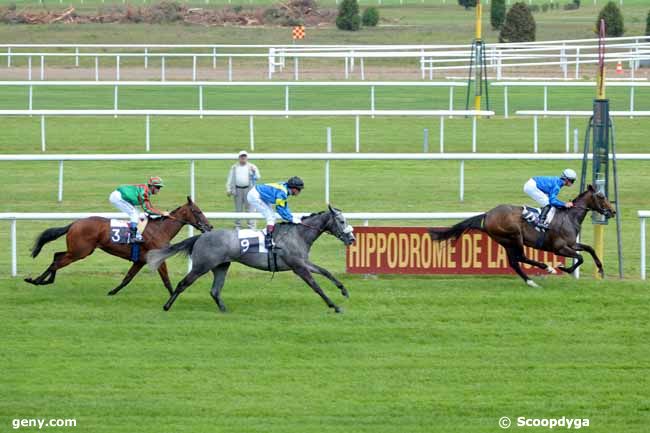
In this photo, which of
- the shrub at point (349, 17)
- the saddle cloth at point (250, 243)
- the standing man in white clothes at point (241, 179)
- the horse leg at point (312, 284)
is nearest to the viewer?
the horse leg at point (312, 284)

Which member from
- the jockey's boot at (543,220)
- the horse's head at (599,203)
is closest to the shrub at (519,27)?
the horse's head at (599,203)

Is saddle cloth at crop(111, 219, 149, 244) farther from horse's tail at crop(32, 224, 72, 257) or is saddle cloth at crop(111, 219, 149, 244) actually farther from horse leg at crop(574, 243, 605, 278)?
horse leg at crop(574, 243, 605, 278)

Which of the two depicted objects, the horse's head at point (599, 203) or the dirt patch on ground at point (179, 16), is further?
the dirt patch on ground at point (179, 16)

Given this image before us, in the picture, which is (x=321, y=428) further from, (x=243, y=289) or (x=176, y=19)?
(x=176, y=19)

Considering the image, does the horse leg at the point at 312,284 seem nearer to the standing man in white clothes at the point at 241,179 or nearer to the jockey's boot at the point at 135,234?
the jockey's boot at the point at 135,234

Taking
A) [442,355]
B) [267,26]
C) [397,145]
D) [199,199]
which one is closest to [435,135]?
[397,145]

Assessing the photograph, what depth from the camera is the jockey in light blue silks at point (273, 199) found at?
33.8 ft

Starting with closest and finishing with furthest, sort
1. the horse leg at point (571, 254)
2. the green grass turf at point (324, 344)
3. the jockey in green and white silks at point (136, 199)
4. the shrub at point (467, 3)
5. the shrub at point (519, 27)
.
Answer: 1. the green grass turf at point (324, 344)
2. the jockey in green and white silks at point (136, 199)
3. the horse leg at point (571, 254)
4. the shrub at point (519, 27)
5. the shrub at point (467, 3)

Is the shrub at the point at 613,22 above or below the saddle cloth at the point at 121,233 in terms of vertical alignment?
above

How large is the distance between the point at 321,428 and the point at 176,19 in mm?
38447

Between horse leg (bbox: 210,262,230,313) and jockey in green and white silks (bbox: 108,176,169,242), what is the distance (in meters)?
0.87

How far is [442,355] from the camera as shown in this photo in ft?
29.1

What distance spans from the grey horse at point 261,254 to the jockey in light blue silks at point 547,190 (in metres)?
1.98

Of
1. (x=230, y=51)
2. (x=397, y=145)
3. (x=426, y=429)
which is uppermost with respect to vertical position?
(x=230, y=51)
